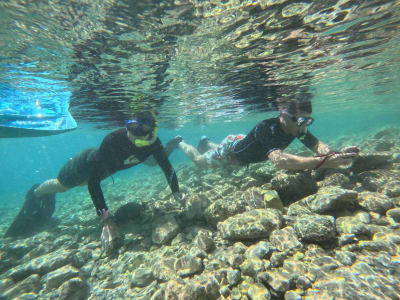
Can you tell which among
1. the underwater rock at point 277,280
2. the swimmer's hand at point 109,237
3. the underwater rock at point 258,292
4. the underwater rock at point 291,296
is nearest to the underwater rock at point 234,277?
the underwater rock at point 258,292

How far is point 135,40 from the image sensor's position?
5238 millimetres

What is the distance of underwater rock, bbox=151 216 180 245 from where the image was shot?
4.80 m

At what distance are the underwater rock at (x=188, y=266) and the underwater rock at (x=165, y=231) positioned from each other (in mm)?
1416

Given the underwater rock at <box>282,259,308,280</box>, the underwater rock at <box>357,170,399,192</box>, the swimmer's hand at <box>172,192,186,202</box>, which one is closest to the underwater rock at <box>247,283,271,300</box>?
the underwater rock at <box>282,259,308,280</box>

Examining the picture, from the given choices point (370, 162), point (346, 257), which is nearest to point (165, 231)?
point (346, 257)

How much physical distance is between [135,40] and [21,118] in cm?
708

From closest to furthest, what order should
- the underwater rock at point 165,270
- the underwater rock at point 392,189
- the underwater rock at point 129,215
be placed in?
the underwater rock at point 165,270 → the underwater rock at point 392,189 → the underwater rock at point 129,215

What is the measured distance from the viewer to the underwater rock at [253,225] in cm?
353

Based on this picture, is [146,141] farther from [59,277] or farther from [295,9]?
[295,9]

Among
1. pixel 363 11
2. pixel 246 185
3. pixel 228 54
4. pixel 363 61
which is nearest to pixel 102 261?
pixel 246 185

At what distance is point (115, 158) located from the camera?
6328 mm

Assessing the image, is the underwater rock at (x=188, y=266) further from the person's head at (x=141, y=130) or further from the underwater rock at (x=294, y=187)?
the person's head at (x=141, y=130)

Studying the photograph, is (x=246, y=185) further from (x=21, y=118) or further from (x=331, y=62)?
(x=21, y=118)

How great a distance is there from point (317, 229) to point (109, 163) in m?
A: 6.01
